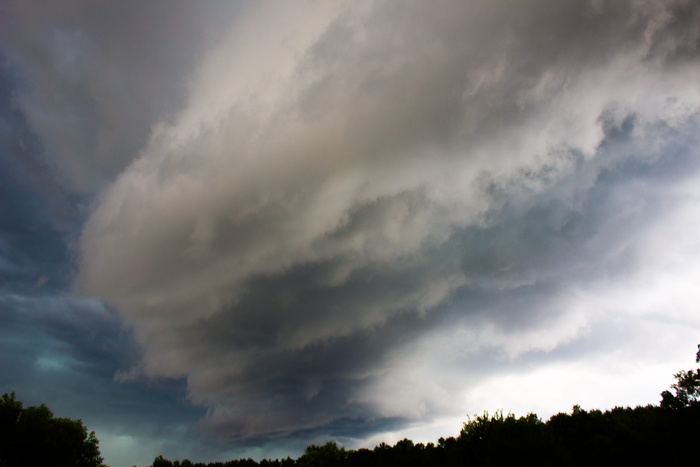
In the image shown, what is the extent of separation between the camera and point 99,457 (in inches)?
2808

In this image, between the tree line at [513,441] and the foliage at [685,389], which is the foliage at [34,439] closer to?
the tree line at [513,441]

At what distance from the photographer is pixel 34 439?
5872 centimetres

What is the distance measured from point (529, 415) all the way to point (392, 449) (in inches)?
1416

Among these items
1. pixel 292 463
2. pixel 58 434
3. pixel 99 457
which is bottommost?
pixel 292 463

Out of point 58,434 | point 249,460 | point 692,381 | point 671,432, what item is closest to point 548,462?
point 671,432

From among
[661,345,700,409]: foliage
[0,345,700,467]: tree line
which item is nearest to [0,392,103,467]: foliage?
[0,345,700,467]: tree line

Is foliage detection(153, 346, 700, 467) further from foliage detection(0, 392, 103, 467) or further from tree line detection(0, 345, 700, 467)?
foliage detection(0, 392, 103, 467)

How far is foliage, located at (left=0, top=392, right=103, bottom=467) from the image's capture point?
5631 centimetres

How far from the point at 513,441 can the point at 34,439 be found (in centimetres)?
6994

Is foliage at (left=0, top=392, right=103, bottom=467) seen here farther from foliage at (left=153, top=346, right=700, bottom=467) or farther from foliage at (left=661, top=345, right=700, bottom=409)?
foliage at (left=661, top=345, right=700, bottom=409)

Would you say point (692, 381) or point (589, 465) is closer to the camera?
point (589, 465)

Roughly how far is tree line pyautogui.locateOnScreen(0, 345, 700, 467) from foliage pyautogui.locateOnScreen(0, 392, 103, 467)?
4.6 inches

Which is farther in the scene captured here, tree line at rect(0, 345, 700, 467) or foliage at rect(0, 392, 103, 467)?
foliage at rect(0, 392, 103, 467)

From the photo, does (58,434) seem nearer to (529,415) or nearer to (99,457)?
(99,457)
